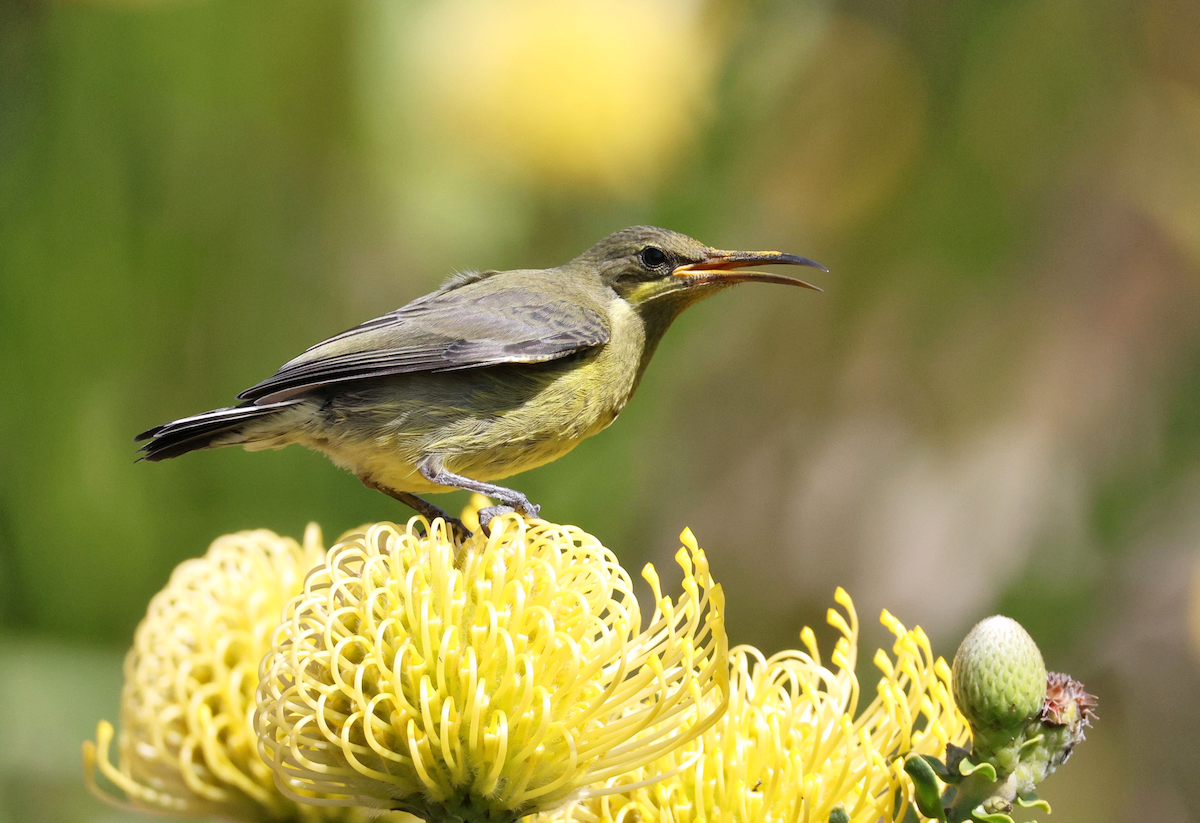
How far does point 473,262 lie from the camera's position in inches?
198

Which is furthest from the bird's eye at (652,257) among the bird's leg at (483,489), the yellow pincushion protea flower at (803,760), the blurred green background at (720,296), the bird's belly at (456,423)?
the yellow pincushion protea flower at (803,760)

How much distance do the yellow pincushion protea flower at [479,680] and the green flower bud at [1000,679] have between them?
438 millimetres

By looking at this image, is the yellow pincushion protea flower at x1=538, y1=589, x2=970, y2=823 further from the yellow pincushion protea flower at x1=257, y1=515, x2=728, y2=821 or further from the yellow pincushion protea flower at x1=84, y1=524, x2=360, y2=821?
the yellow pincushion protea flower at x1=84, y1=524, x2=360, y2=821

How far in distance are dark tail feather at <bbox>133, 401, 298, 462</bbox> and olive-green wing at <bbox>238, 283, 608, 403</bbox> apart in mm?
61

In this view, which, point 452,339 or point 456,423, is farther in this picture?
point 452,339

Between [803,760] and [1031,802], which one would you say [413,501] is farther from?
[1031,802]

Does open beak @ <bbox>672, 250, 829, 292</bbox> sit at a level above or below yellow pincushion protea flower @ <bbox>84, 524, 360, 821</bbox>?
above

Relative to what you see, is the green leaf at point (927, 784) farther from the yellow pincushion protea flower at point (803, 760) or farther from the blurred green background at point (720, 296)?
the blurred green background at point (720, 296)

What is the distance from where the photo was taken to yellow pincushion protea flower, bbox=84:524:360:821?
9.60 feet

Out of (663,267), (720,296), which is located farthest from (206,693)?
(720,296)

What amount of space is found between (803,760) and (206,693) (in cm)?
175

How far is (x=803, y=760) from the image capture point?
2.20 meters

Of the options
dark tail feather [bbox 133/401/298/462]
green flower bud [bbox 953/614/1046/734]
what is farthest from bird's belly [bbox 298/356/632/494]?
green flower bud [bbox 953/614/1046/734]

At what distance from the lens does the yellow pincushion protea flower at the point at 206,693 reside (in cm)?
293
